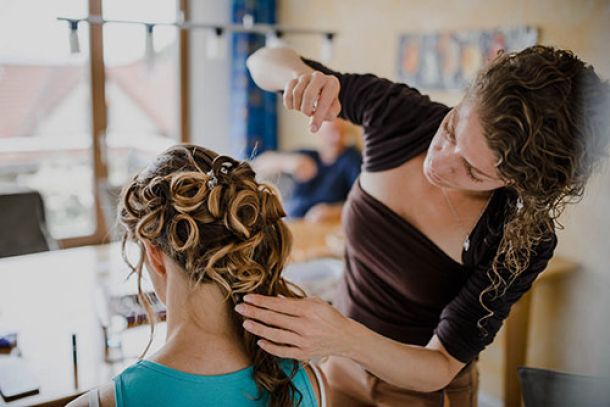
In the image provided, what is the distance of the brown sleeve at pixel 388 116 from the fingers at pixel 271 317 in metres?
0.45

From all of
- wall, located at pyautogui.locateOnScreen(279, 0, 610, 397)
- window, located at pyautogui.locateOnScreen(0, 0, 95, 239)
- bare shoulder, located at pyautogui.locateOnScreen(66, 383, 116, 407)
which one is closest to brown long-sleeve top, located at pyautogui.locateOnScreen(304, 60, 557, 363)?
wall, located at pyautogui.locateOnScreen(279, 0, 610, 397)

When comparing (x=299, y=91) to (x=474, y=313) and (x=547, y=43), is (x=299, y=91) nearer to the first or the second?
(x=474, y=313)

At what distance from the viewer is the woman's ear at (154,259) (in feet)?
3.19

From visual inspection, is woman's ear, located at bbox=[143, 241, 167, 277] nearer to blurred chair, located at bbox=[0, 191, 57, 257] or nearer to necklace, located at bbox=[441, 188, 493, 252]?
necklace, located at bbox=[441, 188, 493, 252]

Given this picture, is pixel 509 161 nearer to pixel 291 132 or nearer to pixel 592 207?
pixel 592 207

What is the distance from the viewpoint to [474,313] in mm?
1074

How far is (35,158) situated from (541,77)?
136 inches

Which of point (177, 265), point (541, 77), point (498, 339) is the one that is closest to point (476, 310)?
point (541, 77)

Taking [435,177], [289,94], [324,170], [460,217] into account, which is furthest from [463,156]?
[324,170]

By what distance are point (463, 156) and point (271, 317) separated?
0.39 m

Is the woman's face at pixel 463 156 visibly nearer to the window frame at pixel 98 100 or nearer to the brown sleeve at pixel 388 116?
the brown sleeve at pixel 388 116

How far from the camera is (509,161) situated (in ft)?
2.90

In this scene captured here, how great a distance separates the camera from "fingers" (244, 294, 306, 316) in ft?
3.02

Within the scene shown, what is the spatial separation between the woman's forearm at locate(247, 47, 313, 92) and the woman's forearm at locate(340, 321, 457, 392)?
0.57m
